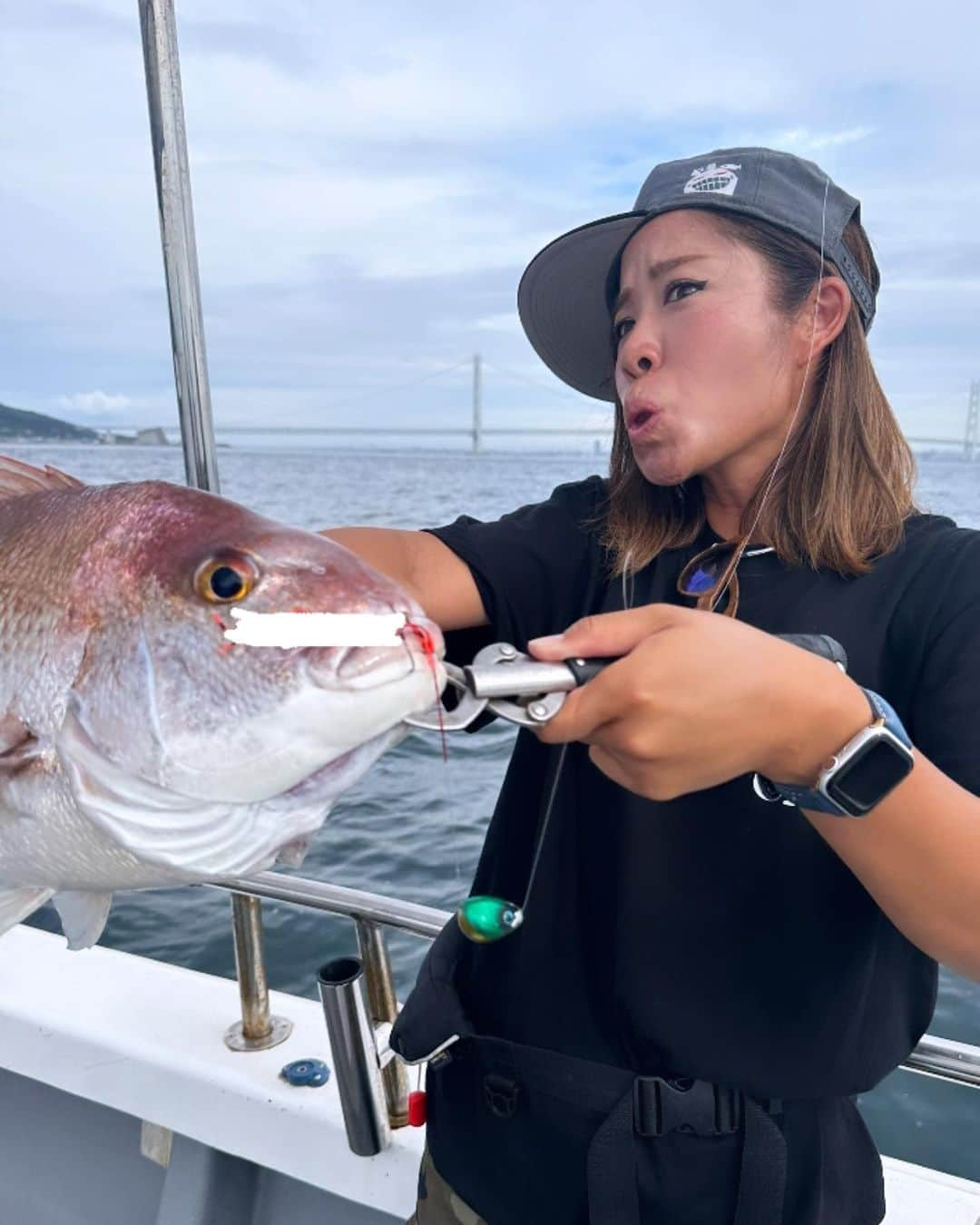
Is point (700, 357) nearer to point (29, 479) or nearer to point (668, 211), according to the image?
point (668, 211)

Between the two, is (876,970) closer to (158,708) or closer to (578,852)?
(578,852)

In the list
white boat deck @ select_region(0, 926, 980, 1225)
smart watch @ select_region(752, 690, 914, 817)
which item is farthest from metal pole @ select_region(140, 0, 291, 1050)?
white boat deck @ select_region(0, 926, 980, 1225)

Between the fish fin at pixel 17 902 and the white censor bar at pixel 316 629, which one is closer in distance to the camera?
the white censor bar at pixel 316 629

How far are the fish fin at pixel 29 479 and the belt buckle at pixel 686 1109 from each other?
3.98ft

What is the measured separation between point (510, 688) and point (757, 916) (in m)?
0.72

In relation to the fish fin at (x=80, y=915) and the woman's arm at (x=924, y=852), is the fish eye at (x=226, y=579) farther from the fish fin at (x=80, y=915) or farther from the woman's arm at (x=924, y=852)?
the woman's arm at (x=924, y=852)

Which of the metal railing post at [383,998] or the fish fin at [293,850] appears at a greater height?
the fish fin at [293,850]

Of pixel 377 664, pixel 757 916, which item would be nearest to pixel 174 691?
pixel 377 664

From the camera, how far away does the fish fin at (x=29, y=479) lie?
1361 mm

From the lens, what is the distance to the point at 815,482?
1.73m

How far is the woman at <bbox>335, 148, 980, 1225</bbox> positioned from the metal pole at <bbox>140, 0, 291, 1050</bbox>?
368 millimetres

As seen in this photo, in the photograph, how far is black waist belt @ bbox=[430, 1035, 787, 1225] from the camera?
1412mm

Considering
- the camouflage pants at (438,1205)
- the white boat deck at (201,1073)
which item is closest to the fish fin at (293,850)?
the camouflage pants at (438,1205)

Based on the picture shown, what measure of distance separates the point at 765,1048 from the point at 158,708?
1.01 meters
